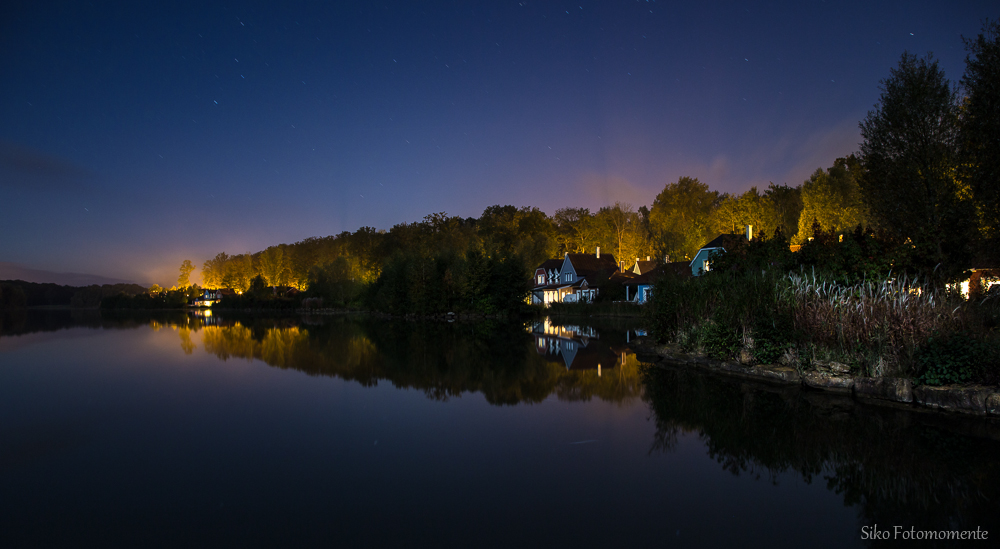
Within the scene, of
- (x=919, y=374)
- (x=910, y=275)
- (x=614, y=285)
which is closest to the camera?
(x=919, y=374)

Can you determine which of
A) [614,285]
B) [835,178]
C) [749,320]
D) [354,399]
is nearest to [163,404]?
[354,399]

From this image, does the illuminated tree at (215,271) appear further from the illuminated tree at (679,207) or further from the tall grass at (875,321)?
the tall grass at (875,321)

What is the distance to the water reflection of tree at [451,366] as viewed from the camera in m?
10.1

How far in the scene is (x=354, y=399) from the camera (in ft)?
31.6

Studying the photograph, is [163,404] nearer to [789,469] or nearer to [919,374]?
[789,469]

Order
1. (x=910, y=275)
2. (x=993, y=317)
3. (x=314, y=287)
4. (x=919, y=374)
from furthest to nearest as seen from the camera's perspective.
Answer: (x=314, y=287), (x=910, y=275), (x=993, y=317), (x=919, y=374)

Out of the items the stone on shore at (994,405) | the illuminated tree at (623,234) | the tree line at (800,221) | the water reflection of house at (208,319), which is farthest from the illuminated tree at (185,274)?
the stone on shore at (994,405)

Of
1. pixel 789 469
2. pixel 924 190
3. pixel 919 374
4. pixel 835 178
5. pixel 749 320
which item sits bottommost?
pixel 789 469

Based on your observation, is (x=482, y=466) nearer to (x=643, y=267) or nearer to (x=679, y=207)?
(x=643, y=267)

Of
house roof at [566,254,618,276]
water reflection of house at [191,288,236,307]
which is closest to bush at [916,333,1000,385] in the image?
house roof at [566,254,618,276]

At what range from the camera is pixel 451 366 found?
13.7 metres

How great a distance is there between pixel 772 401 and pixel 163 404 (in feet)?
38.0

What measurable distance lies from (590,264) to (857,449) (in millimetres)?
50996

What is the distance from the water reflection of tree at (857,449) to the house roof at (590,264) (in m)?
45.6
